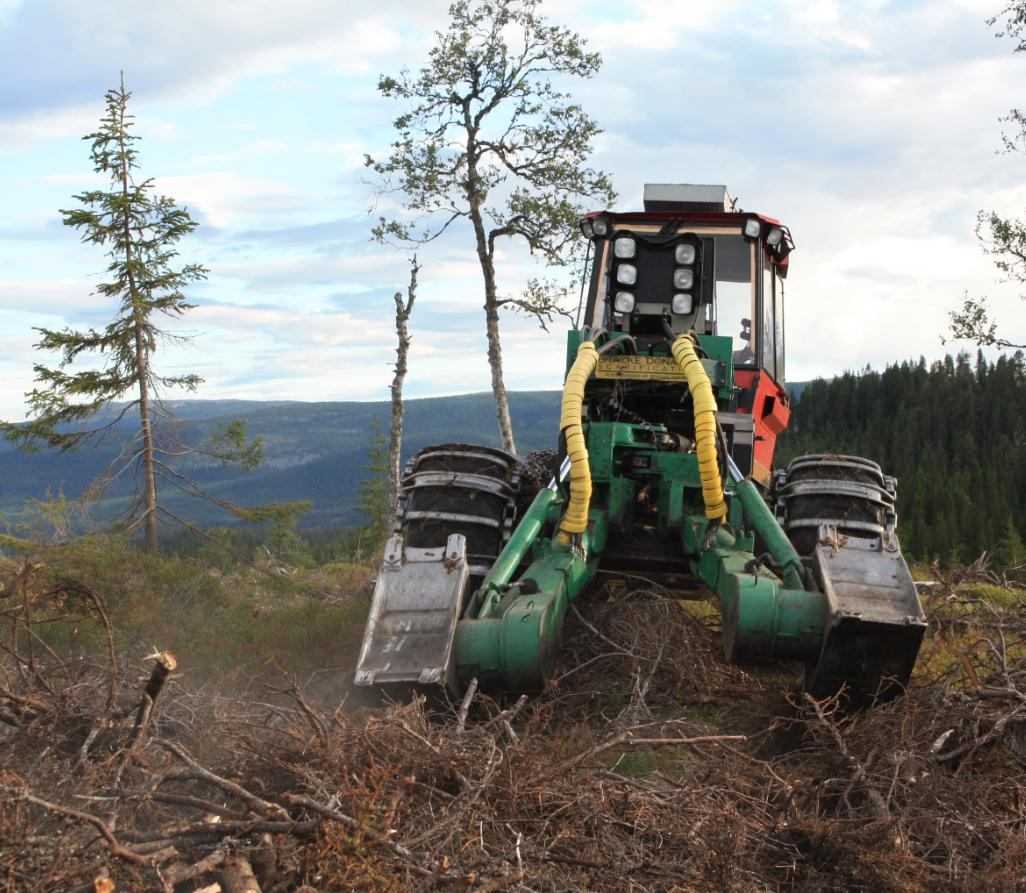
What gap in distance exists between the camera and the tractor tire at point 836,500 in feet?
24.7

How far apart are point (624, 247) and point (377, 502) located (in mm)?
23000

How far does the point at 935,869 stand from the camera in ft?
14.8

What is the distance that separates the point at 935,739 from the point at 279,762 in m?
3.19

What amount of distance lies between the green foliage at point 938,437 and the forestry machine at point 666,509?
32.9 meters

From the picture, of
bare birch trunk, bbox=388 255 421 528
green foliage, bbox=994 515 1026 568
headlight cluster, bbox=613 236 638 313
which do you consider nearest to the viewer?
headlight cluster, bbox=613 236 638 313

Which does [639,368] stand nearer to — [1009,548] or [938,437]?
[1009,548]

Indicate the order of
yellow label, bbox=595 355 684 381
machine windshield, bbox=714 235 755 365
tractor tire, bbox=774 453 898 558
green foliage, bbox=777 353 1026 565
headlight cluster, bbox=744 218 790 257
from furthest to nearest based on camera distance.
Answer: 1. green foliage, bbox=777 353 1026 565
2. machine windshield, bbox=714 235 755 365
3. headlight cluster, bbox=744 218 790 257
4. yellow label, bbox=595 355 684 381
5. tractor tire, bbox=774 453 898 558

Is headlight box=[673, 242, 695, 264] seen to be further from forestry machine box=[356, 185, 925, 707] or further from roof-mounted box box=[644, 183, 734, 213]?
roof-mounted box box=[644, 183, 734, 213]

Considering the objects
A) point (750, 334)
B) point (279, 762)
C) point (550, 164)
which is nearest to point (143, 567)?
point (750, 334)

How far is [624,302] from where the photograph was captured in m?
8.36

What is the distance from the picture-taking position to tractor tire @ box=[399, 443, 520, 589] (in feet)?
25.6

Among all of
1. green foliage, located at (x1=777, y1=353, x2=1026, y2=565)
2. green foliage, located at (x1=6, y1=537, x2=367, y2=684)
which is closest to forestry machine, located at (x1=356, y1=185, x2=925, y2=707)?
green foliage, located at (x1=6, y1=537, x2=367, y2=684)

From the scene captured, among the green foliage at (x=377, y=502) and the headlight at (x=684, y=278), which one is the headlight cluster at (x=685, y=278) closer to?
the headlight at (x=684, y=278)

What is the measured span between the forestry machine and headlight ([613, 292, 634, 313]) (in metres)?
0.01
